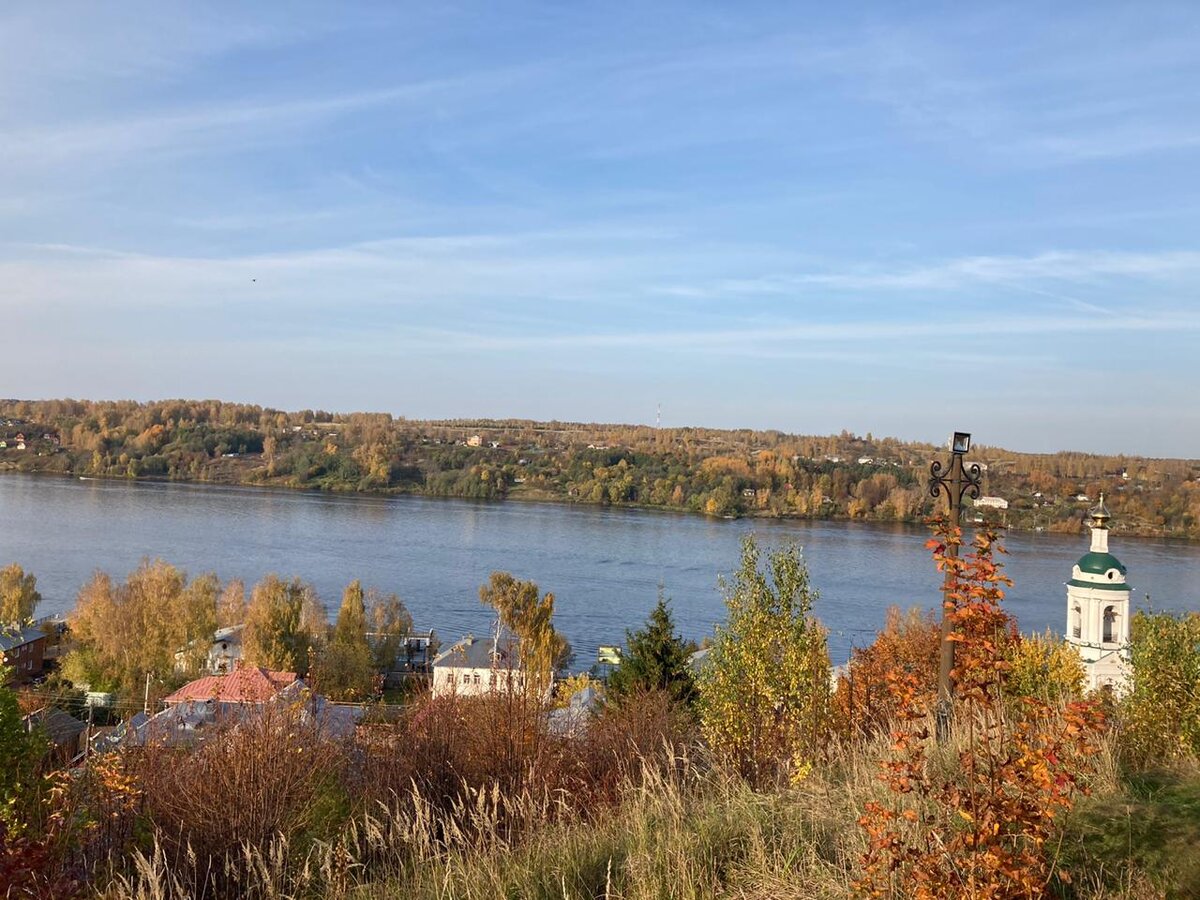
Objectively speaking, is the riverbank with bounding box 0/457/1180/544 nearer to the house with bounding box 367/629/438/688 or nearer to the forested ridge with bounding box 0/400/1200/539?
the forested ridge with bounding box 0/400/1200/539

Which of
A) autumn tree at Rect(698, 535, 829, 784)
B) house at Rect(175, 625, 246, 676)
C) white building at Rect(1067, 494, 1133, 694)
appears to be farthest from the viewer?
house at Rect(175, 625, 246, 676)

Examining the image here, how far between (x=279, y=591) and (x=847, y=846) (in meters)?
20.1

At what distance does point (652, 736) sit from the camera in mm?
6664

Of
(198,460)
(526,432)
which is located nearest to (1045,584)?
(198,460)

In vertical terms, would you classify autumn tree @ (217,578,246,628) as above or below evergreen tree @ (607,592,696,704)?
below

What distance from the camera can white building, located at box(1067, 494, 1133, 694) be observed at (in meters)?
13.0

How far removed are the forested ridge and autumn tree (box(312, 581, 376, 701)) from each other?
3823cm

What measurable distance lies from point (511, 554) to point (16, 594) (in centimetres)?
1840

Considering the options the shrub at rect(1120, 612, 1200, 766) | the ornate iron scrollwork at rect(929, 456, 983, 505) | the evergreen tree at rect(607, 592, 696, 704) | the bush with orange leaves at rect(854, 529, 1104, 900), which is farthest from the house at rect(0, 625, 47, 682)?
the bush with orange leaves at rect(854, 529, 1104, 900)

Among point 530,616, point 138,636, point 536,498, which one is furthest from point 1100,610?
point 536,498

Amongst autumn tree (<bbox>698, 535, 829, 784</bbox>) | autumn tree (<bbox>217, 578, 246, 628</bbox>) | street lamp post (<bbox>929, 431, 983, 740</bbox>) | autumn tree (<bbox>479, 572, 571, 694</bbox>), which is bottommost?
autumn tree (<bbox>217, 578, 246, 628</bbox>)

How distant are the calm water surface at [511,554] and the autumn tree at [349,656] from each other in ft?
10.3

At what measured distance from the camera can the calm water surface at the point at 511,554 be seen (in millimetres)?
28000

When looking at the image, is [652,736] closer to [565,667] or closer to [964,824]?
[964,824]
